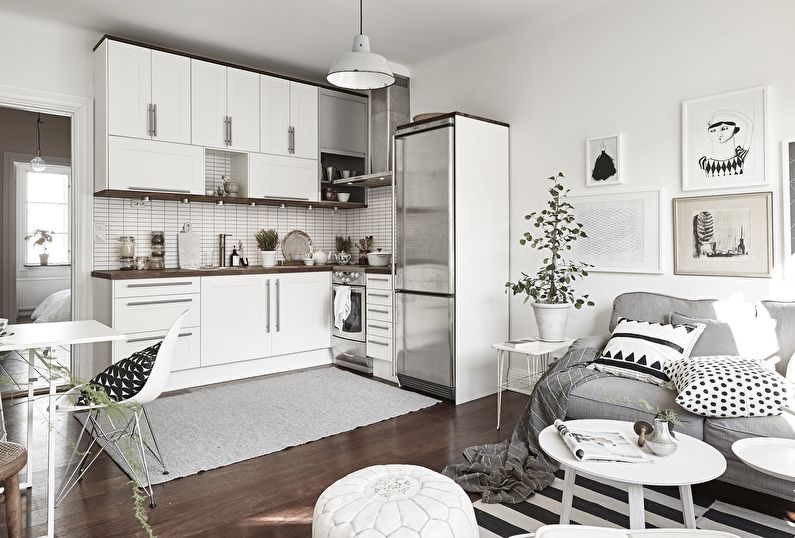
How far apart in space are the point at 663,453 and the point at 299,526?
1.47m

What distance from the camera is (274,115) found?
17.0 ft

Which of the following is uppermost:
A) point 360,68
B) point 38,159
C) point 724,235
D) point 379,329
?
point 38,159

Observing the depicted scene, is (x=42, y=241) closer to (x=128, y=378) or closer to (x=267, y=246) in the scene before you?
(x=267, y=246)

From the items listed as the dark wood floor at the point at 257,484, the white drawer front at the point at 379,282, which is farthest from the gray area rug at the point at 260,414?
the white drawer front at the point at 379,282

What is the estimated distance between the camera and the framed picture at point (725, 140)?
Result: 3.22 m

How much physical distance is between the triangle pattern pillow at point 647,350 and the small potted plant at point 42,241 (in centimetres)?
658

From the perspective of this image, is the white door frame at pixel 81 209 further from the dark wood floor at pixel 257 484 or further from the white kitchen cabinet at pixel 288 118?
the white kitchen cabinet at pixel 288 118

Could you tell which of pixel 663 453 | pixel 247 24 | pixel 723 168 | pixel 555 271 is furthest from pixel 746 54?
pixel 247 24

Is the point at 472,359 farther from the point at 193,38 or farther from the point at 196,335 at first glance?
the point at 193,38

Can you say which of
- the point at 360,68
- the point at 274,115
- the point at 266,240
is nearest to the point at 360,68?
the point at 360,68

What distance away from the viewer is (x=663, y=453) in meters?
1.94

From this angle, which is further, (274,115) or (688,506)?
(274,115)

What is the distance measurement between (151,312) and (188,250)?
2.78ft

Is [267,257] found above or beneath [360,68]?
beneath
